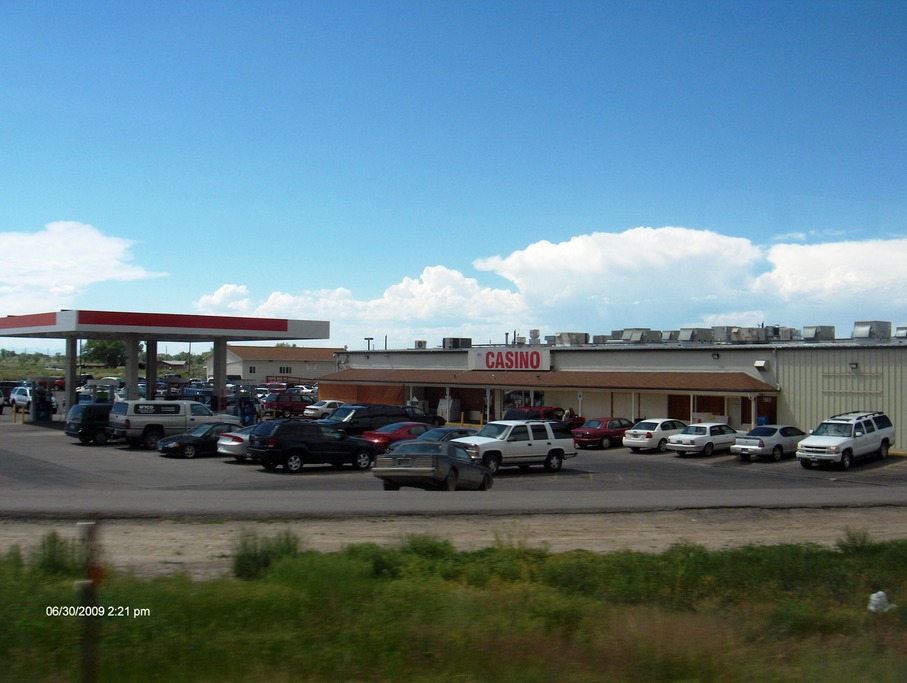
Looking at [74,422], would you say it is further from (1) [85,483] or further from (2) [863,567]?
(2) [863,567]

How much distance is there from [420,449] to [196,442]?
41.8ft

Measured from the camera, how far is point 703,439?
113 ft

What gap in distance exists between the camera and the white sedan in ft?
113

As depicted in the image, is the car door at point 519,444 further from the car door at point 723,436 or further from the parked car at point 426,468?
the car door at point 723,436

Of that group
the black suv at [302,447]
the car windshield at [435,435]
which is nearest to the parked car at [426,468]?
the black suv at [302,447]

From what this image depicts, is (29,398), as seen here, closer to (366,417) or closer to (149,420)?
(149,420)

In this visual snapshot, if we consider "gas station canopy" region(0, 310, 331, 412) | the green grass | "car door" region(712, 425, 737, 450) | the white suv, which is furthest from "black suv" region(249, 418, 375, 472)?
"gas station canopy" region(0, 310, 331, 412)

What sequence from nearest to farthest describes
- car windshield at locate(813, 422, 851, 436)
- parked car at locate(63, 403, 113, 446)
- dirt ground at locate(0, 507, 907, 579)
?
dirt ground at locate(0, 507, 907, 579) → car windshield at locate(813, 422, 851, 436) → parked car at locate(63, 403, 113, 446)

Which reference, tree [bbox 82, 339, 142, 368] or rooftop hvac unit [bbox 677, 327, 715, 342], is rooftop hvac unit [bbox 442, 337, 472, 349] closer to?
rooftop hvac unit [bbox 677, 327, 715, 342]

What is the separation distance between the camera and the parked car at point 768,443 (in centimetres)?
3269

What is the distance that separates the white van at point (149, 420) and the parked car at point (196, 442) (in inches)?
46.9

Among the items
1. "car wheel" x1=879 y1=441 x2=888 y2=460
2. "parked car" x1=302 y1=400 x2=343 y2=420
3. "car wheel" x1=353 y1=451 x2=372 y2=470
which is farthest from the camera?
"parked car" x1=302 y1=400 x2=343 y2=420

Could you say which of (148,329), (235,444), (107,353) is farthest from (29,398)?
(107,353)

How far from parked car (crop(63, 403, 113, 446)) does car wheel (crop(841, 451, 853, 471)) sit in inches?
1096
